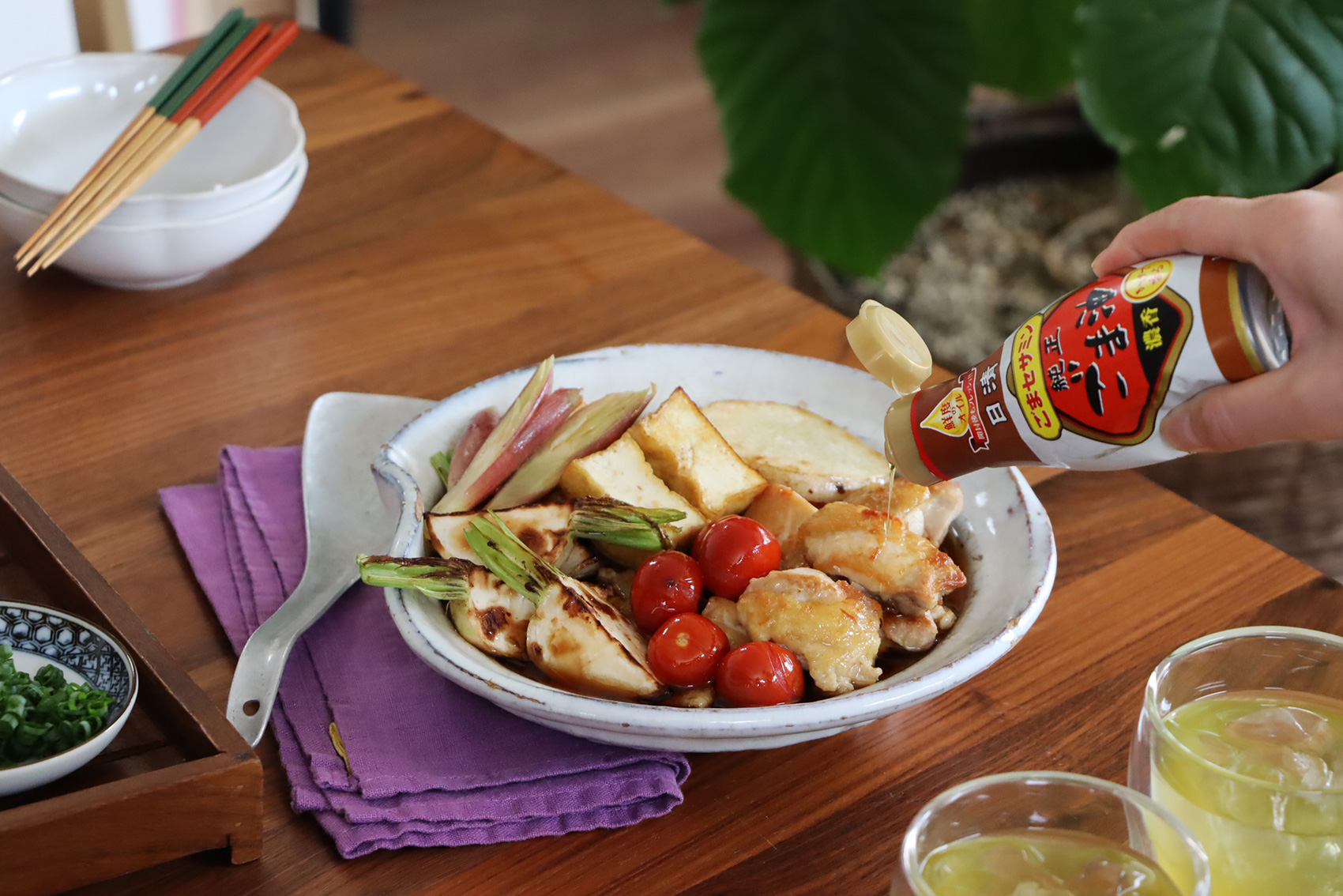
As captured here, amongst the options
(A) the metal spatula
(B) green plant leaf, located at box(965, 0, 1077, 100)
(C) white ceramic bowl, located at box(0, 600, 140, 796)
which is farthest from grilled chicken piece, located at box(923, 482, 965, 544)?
(B) green plant leaf, located at box(965, 0, 1077, 100)

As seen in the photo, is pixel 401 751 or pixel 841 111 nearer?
pixel 401 751

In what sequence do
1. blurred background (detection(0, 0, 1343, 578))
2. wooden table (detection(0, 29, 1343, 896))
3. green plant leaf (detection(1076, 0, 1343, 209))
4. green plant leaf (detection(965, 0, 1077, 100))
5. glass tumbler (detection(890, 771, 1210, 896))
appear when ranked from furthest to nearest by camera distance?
blurred background (detection(0, 0, 1343, 578)) → green plant leaf (detection(965, 0, 1077, 100)) → green plant leaf (detection(1076, 0, 1343, 209)) → wooden table (detection(0, 29, 1343, 896)) → glass tumbler (detection(890, 771, 1210, 896))

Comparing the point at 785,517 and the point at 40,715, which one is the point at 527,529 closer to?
the point at 785,517

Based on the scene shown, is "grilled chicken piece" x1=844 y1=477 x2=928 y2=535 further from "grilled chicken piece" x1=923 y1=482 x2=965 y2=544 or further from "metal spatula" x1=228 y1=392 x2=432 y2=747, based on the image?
"metal spatula" x1=228 y1=392 x2=432 y2=747

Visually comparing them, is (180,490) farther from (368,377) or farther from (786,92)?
(786,92)

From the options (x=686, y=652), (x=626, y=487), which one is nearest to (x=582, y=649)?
(x=686, y=652)

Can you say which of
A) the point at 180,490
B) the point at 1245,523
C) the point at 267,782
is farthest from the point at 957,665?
the point at 1245,523

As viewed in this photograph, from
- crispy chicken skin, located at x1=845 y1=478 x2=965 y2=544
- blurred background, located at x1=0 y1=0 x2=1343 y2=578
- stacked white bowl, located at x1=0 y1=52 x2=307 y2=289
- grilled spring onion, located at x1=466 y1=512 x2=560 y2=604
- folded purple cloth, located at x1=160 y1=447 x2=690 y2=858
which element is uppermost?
stacked white bowl, located at x1=0 y1=52 x2=307 y2=289
